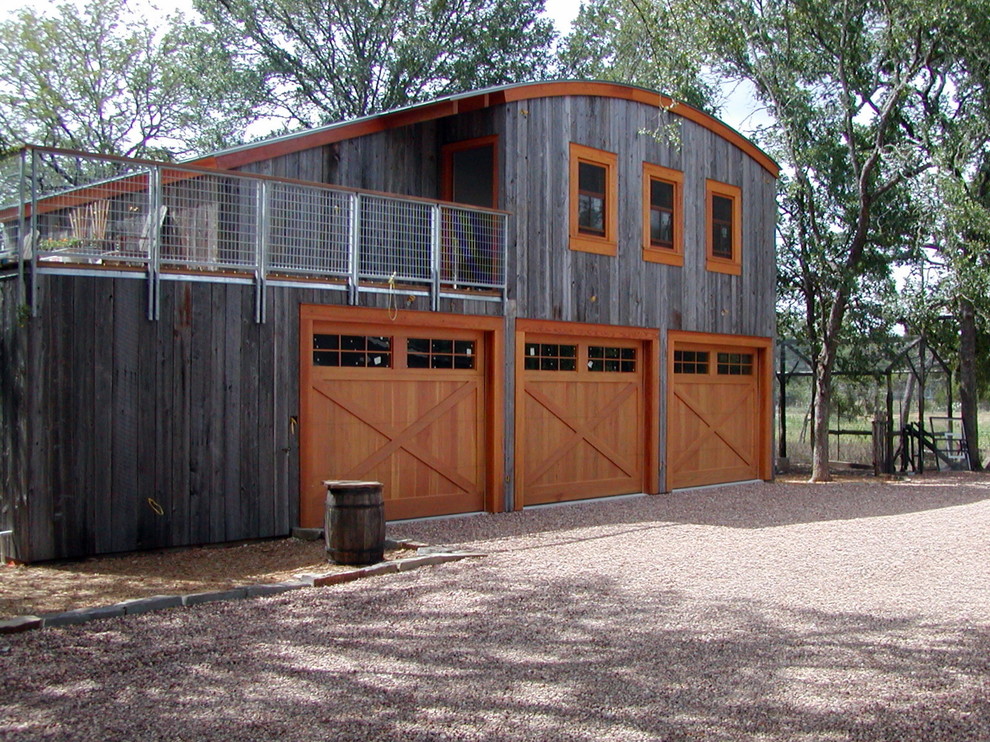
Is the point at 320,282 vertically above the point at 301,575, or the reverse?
the point at 320,282

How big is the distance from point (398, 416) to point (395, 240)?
2020mm

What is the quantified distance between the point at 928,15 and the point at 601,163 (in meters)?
5.92

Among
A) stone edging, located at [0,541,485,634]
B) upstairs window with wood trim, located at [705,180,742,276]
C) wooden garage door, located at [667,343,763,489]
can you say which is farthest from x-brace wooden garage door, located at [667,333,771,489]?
stone edging, located at [0,541,485,634]

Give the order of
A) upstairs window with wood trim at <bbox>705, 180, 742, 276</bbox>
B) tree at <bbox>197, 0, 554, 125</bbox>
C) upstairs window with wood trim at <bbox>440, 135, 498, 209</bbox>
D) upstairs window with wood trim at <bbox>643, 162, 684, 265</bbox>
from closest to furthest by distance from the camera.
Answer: upstairs window with wood trim at <bbox>440, 135, 498, 209</bbox>, upstairs window with wood trim at <bbox>643, 162, 684, 265</bbox>, upstairs window with wood trim at <bbox>705, 180, 742, 276</bbox>, tree at <bbox>197, 0, 554, 125</bbox>

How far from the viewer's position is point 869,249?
67.5 ft

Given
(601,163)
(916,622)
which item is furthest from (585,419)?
(916,622)

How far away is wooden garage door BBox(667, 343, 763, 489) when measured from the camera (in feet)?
49.8

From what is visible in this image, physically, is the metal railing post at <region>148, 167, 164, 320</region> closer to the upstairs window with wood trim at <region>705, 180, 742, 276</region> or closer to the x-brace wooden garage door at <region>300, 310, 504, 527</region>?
the x-brace wooden garage door at <region>300, 310, 504, 527</region>

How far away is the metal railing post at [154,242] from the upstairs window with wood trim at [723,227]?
9.25 m

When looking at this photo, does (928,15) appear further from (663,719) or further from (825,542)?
(663,719)

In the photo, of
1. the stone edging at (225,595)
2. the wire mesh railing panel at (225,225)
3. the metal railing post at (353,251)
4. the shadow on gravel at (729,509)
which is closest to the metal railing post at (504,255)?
the wire mesh railing panel at (225,225)

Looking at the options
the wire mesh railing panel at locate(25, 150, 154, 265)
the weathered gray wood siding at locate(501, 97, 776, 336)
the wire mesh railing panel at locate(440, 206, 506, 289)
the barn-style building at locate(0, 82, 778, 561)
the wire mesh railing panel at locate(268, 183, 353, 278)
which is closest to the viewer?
the wire mesh railing panel at locate(25, 150, 154, 265)

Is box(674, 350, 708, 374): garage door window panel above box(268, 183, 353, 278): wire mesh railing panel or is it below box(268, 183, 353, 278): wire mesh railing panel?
below

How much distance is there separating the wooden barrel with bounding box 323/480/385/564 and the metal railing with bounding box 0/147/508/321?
7.76 feet
